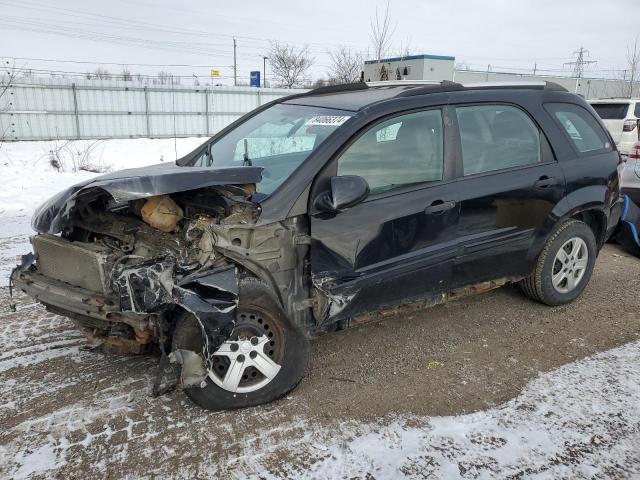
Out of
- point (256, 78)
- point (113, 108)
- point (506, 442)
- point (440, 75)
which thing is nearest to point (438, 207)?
point (506, 442)

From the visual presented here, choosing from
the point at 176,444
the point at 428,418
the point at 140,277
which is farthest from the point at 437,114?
the point at 176,444

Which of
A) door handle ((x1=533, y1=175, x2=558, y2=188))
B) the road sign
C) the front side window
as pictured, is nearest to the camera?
the front side window

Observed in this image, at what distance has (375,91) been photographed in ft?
12.3

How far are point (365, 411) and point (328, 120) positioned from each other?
1908 millimetres

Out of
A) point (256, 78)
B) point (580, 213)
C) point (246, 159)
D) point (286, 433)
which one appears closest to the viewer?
point (286, 433)

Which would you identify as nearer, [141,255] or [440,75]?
[141,255]

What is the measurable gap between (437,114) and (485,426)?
6.87 ft

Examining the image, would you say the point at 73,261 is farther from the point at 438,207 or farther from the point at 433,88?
the point at 433,88

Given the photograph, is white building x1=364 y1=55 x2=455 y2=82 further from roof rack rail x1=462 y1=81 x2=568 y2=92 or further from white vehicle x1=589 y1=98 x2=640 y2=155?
roof rack rail x1=462 y1=81 x2=568 y2=92

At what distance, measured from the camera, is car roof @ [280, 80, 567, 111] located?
347cm

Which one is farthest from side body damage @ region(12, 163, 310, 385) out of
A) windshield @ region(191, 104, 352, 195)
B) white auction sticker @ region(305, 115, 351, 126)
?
white auction sticker @ region(305, 115, 351, 126)

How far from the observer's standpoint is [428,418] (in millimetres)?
2902

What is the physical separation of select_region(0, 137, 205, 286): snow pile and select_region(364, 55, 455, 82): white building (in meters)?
7.34

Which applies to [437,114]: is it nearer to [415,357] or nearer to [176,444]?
[415,357]
